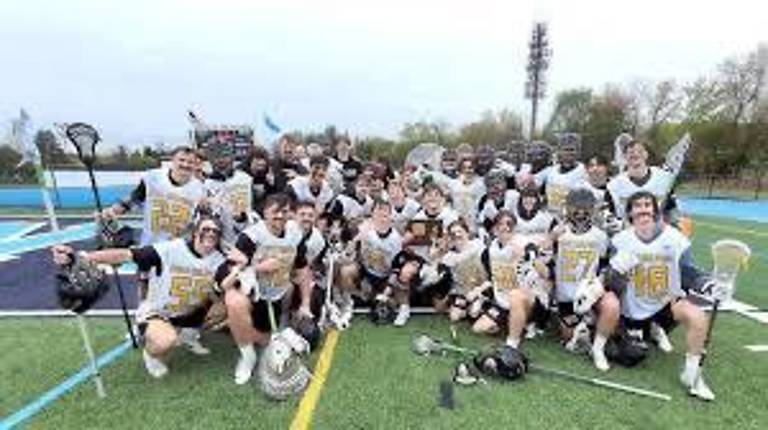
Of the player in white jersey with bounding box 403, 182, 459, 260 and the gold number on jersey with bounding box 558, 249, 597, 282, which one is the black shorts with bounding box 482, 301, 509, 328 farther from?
the player in white jersey with bounding box 403, 182, 459, 260

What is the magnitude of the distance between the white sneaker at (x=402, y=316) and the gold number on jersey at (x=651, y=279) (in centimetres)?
229

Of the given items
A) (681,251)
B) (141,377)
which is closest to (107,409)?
(141,377)

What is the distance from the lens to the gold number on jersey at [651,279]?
559cm

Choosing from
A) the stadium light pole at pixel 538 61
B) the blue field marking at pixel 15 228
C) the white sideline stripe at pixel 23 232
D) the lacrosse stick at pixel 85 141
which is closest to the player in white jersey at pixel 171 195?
the lacrosse stick at pixel 85 141

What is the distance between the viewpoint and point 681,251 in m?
5.64

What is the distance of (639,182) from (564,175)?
98 cm

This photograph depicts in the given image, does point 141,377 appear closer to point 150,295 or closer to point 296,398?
point 150,295

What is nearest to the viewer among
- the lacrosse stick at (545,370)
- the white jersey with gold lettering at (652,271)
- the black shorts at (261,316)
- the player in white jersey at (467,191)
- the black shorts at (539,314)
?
the lacrosse stick at (545,370)

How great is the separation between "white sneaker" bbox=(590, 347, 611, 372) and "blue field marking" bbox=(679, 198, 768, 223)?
15.7 metres

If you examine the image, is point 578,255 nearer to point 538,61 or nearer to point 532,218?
point 532,218

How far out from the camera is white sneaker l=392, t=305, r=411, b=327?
22.6 ft

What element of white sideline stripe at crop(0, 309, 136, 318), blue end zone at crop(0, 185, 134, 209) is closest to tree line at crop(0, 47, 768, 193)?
blue end zone at crop(0, 185, 134, 209)

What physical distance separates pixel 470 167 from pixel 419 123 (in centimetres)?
5539

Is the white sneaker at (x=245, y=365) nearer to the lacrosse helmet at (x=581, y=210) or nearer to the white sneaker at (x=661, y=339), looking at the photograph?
the lacrosse helmet at (x=581, y=210)
